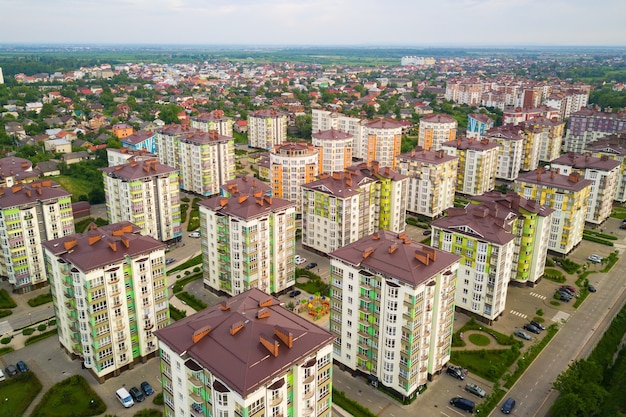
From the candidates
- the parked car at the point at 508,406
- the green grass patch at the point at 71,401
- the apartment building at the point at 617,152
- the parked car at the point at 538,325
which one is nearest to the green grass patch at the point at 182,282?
the green grass patch at the point at 71,401

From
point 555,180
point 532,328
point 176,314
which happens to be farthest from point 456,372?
point 555,180

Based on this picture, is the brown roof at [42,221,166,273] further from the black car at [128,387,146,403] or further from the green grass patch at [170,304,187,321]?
the green grass patch at [170,304,187,321]

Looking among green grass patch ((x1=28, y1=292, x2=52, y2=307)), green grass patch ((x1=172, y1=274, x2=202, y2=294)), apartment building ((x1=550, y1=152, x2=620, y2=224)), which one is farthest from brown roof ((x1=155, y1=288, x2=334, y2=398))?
apartment building ((x1=550, y1=152, x2=620, y2=224))

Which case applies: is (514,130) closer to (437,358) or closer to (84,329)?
(437,358)

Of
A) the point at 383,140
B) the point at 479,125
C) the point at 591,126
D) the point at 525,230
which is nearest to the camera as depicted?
the point at 525,230

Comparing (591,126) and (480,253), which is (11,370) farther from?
(591,126)

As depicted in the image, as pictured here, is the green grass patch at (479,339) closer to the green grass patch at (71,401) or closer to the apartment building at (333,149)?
the green grass patch at (71,401)
